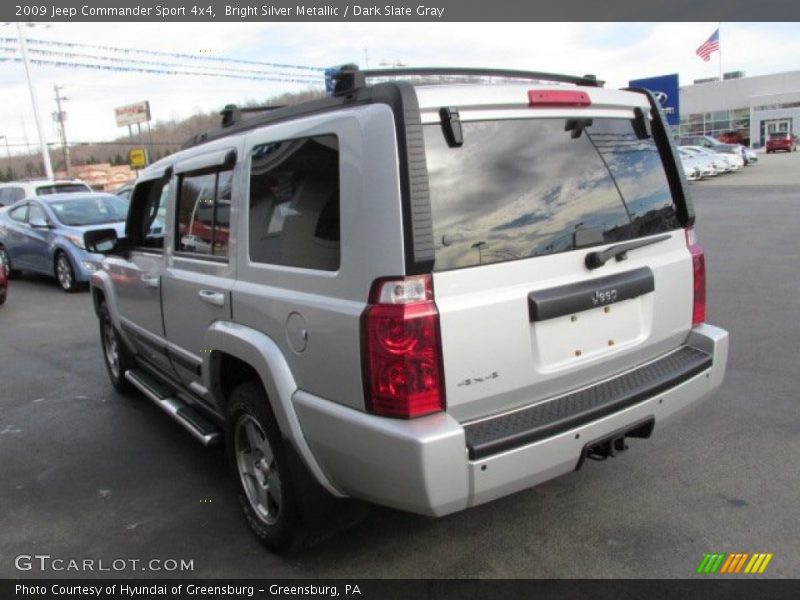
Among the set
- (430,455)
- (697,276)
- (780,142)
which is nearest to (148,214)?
(430,455)

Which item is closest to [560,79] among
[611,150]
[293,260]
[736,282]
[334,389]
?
[611,150]

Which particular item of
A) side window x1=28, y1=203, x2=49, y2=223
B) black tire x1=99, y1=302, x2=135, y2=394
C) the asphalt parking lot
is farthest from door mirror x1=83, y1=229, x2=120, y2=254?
side window x1=28, y1=203, x2=49, y2=223

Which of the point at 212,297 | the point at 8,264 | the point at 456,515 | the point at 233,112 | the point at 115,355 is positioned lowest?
the point at 456,515

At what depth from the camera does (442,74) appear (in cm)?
321

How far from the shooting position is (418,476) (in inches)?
94.7

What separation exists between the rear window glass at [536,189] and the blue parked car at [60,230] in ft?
31.8

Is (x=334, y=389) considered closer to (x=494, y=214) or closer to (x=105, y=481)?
(x=494, y=214)

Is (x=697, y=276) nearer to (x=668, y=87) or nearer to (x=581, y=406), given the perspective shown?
(x=581, y=406)

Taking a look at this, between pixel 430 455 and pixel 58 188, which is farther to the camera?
pixel 58 188

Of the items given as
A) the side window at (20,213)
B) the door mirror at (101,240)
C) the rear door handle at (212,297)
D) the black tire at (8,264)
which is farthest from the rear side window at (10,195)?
the rear door handle at (212,297)

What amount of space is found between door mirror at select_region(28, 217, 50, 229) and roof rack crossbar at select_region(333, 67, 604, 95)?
10.5m

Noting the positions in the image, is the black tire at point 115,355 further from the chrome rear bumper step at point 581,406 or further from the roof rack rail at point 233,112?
the chrome rear bumper step at point 581,406

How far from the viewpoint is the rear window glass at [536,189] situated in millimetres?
2602
